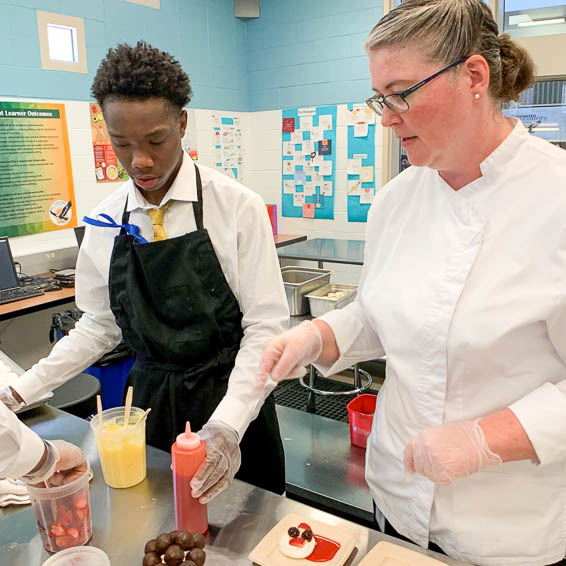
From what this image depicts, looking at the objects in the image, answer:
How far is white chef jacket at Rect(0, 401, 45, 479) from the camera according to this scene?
0.97 m

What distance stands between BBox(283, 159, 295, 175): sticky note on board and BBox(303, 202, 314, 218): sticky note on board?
0.34 metres

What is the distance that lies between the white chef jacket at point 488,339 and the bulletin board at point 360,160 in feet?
11.8

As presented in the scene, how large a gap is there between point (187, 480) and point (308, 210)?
421cm

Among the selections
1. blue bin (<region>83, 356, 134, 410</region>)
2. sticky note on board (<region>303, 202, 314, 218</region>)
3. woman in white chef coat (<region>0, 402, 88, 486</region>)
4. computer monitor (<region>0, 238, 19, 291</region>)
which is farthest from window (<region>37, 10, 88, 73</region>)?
woman in white chef coat (<region>0, 402, 88, 486</region>)

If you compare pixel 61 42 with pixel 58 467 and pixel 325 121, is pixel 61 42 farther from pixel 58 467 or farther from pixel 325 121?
pixel 58 467

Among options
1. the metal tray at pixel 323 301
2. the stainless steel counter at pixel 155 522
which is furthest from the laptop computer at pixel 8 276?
the stainless steel counter at pixel 155 522

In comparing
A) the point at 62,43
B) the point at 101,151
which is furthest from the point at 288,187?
the point at 62,43

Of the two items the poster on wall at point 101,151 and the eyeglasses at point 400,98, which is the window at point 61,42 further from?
the eyeglasses at point 400,98

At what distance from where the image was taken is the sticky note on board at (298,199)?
511 centimetres

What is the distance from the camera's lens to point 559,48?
310cm

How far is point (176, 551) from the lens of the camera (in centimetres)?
91

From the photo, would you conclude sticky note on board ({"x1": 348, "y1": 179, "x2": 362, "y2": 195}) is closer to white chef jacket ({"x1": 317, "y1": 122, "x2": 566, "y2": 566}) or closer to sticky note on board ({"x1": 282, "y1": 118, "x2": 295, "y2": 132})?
sticky note on board ({"x1": 282, "y1": 118, "x2": 295, "y2": 132})

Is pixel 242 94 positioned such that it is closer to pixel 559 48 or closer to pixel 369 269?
pixel 559 48

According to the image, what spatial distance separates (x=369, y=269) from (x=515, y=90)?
0.47 m
